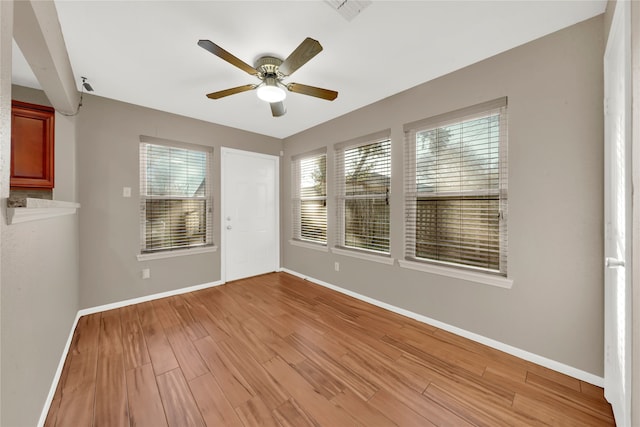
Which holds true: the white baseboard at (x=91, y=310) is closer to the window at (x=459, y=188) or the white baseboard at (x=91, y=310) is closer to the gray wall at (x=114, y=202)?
the gray wall at (x=114, y=202)

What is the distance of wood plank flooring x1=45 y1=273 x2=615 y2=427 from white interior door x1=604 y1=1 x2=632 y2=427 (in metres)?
0.33

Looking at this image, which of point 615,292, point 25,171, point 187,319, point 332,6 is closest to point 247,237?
point 187,319

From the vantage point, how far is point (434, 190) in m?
2.53

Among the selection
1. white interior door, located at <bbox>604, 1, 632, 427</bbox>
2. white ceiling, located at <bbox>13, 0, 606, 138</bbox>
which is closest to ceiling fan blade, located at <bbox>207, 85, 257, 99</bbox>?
white ceiling, located at <bbox>13, 0, 606, 138</bbox>

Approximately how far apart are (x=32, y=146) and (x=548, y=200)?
4.28 meters

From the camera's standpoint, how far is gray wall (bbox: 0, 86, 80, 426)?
3.14ft

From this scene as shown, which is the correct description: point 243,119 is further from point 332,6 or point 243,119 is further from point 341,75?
point 332,6

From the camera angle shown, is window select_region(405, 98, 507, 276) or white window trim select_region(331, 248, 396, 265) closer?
window select_region(405, 98, 507, 276)

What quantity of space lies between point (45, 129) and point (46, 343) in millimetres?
1883

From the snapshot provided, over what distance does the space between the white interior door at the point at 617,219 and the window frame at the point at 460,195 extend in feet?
1.88

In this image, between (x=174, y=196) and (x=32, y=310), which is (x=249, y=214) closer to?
(x=174, y=196)

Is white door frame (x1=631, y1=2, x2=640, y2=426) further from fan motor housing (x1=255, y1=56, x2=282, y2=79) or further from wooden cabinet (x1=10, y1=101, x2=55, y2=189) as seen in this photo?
wooden cabinet (x1=10, y1=101, x2=55, y2=189)

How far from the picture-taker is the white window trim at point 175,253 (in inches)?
122

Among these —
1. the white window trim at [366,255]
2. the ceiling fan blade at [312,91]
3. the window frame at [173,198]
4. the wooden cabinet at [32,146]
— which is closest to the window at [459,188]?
the white window trim at [366,255]
